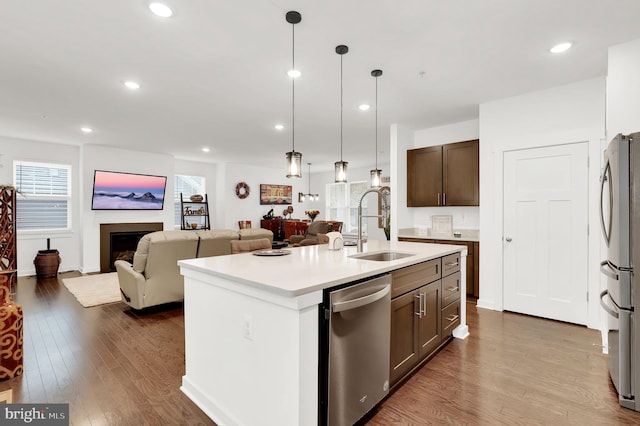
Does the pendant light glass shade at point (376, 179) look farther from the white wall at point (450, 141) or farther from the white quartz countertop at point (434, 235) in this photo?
the white wall at point (450, 141)

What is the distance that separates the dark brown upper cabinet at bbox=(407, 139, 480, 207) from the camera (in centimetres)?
461

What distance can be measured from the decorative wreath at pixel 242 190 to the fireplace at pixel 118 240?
8.14ft

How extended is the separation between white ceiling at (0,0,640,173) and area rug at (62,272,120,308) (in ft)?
8.63

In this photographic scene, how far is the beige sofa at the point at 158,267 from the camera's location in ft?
12.3

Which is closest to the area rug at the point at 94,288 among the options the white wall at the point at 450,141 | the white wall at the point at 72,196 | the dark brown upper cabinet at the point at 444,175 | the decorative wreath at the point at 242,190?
the white wall at the point at 72,196

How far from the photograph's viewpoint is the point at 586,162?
135 inches

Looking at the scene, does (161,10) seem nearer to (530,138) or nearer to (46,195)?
(530,138)

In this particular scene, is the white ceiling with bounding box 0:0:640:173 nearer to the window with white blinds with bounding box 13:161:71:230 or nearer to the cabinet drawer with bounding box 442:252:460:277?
the window with white blinds with bounding box 13:161:71:230

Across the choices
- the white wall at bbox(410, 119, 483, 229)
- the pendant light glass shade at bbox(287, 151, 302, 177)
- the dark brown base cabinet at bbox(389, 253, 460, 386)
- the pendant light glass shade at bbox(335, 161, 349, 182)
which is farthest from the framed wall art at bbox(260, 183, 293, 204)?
the dark brown base cabinet at bbox(389, 253, 460, 386)

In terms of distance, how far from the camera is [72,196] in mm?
6590

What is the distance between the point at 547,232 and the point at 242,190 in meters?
7.39

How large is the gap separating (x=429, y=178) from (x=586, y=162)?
78.8 inches

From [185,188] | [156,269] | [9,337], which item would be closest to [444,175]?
[156,269]

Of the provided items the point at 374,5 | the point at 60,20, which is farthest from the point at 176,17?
the point at 374,5
